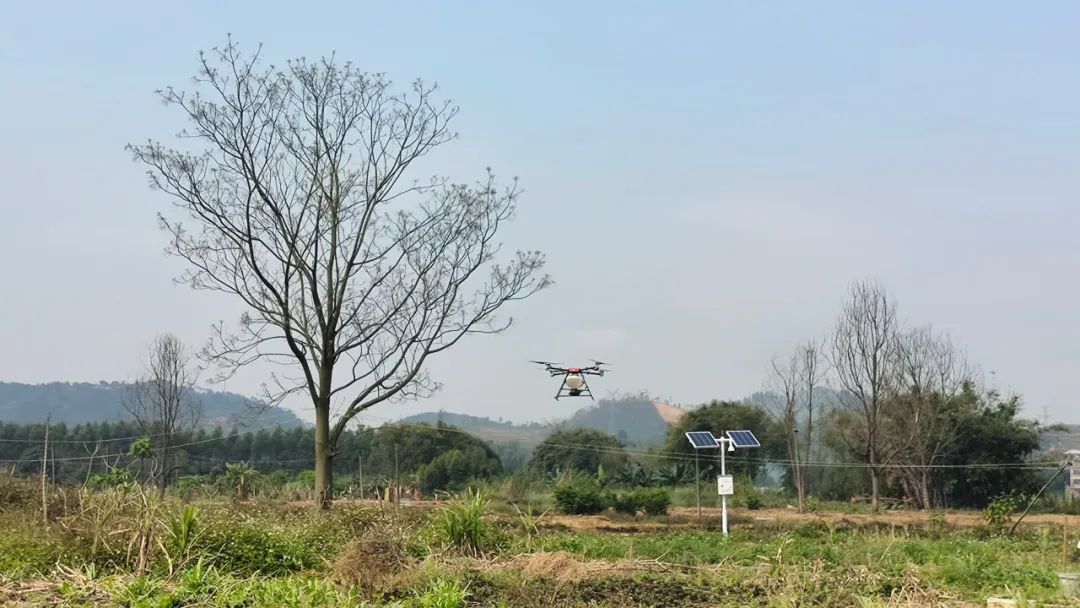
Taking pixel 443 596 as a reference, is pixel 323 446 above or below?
above

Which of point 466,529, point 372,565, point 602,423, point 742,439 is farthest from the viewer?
point 602,423

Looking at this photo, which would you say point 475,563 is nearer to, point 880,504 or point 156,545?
point 156,545

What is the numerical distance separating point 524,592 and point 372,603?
114 cm

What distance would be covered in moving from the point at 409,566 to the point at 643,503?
14371 mm

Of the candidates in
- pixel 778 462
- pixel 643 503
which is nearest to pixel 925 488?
pixel 778 462

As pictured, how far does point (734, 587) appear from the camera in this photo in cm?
800

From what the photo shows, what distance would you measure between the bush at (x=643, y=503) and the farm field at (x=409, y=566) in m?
9.80

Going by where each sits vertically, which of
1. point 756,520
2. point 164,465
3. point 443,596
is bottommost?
point 756,520

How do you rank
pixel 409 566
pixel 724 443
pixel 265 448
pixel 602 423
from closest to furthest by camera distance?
pixel 409 566 < pixel 724 443 < pixel 265 448 < pixel 602 423

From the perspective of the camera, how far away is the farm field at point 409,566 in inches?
283

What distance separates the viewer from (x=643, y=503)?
22031mm

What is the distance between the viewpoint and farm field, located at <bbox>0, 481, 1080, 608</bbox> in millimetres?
7188

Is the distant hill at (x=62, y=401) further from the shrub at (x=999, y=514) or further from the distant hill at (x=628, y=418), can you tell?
the shrub at (x=999, y=514)

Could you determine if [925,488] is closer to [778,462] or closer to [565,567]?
[778,462]
